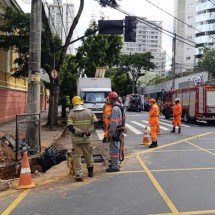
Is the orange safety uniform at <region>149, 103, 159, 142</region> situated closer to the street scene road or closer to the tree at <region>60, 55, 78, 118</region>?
the street scene road

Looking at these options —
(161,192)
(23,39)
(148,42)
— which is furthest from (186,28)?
(161,192)

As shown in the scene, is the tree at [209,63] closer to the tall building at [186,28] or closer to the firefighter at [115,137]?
the firefighter at [115,137]

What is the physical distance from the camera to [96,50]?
1073 inches

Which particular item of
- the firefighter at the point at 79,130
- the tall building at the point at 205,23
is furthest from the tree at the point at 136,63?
the firefighter at the point at 79,130

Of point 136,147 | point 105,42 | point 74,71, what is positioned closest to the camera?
point 136,147

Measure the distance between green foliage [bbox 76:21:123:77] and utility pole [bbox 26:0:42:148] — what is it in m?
13.2

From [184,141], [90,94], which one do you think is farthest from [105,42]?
[184,141]

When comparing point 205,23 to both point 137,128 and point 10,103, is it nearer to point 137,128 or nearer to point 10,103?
point 137,128

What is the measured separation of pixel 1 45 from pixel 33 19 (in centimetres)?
843

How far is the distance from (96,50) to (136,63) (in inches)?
1794

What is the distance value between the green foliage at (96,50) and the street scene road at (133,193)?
17301mm

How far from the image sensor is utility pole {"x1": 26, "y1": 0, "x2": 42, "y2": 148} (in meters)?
12.7

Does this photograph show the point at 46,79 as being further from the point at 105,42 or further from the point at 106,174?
the point at 106,174

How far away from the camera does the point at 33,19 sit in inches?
505
